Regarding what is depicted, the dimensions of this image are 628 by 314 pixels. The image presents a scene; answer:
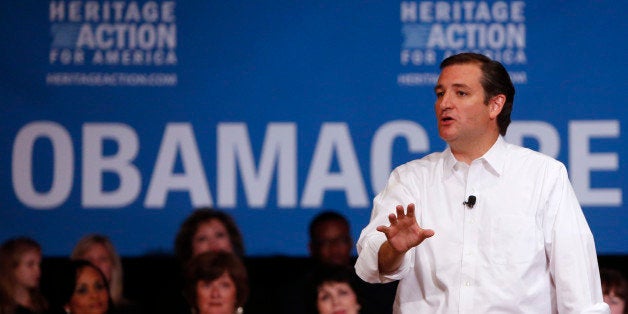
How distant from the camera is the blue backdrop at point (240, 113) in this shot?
17.2ft

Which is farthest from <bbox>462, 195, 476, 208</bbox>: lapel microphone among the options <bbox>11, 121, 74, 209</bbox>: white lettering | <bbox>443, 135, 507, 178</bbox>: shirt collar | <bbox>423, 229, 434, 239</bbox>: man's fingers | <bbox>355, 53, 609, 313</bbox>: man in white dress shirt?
<bbox>11, 121, 74, 209</bbox>: white lettering

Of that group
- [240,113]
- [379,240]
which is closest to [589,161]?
[240,113]

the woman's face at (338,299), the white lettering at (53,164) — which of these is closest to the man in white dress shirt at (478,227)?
the woman's face at (338,299)

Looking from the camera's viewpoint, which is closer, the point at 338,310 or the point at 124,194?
the point at 338,310

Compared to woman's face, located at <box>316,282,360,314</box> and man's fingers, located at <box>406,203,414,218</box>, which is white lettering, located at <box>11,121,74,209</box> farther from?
man's fingers, located at <box>406,203,414,218</box>

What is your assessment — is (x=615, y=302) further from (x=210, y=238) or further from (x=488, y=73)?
(x=488, y=73)

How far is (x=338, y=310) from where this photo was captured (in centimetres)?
A: 442

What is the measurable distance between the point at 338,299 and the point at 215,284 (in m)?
0.52

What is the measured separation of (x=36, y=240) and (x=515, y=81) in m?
2.48

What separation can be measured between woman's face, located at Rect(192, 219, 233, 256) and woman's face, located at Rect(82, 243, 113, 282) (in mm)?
403

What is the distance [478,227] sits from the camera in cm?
281

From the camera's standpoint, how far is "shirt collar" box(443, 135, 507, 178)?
2887mm

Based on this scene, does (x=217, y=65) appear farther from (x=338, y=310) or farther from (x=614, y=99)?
(x=614, y=99)

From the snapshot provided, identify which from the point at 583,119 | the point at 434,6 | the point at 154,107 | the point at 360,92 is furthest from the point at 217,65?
the point at 583,119
